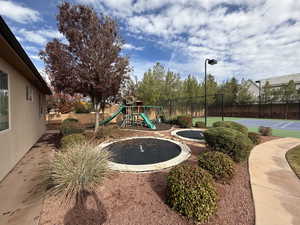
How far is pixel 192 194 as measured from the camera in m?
2.01

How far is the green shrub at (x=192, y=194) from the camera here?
1.96m

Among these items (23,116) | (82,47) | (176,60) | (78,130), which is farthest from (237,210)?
(176,60)

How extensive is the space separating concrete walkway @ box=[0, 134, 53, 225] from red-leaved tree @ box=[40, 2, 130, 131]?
367 cm

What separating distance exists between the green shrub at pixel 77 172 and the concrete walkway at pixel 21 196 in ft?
1.04

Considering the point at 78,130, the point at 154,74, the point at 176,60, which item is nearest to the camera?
the point at 78,130

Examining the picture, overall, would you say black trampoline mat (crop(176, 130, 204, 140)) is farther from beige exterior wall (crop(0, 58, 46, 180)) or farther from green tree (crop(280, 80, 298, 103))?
green tree (crop(280, 80, 298, 103))

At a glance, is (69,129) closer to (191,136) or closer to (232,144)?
(191,136)

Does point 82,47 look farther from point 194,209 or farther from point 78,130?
point 194,209

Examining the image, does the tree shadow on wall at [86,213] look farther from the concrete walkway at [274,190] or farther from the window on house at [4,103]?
the window on house at [4,103]

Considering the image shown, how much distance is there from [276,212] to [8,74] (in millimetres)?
7032

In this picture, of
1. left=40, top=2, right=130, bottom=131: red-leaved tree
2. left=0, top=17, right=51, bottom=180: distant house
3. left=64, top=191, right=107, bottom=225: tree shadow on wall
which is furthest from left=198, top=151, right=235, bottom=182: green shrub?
left=40, top=2, right=130, bottom=131: red-leaved tree

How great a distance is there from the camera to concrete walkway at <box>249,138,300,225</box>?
2021 millimetres

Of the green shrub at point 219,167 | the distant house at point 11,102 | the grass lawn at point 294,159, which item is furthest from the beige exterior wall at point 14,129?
the grass lawn at point 294,159

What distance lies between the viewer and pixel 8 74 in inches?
153
